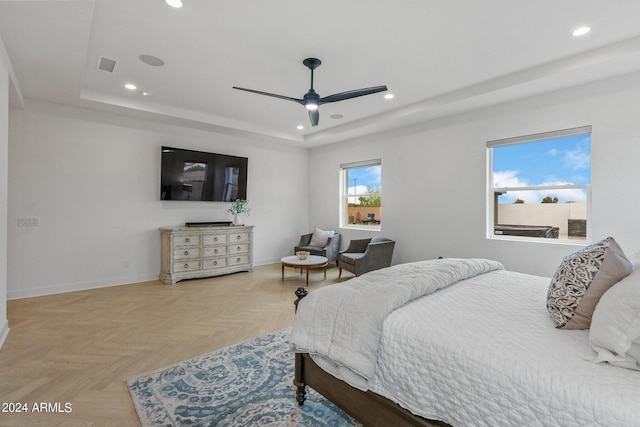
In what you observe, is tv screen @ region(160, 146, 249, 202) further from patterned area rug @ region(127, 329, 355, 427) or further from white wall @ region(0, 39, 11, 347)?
patterned area rug @ region(127, 329, 355, 427)

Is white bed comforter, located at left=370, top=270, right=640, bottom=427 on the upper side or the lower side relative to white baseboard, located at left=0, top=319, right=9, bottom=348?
upper

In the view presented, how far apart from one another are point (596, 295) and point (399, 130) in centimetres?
444

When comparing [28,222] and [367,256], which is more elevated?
[28,222]

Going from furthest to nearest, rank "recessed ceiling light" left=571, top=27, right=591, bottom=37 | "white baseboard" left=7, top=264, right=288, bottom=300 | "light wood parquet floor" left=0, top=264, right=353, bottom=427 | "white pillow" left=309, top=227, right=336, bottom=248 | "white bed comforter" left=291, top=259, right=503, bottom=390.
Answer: "white pillow" left=309, top=227, right=336, bottom=248
"white baseboard" left=7, top=264, right=288, bottom=300
"recessed ceiling light" left=571, top=27, right=591, bottom=37
"light wood parquet floor" left=0, top=264, right=353, bottom=427
"white bed comforter" left=291, top=259, right=503, bottom=390

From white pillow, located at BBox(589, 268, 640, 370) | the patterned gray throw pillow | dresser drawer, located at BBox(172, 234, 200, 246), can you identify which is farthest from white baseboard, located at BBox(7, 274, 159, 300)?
white pillow, located at BBox(589, 268, 640, 370)

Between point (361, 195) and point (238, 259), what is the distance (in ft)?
8.90

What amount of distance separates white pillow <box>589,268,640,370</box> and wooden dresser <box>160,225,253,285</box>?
16.3ft

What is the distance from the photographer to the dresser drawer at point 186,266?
192 inches

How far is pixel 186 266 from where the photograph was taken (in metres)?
5.00

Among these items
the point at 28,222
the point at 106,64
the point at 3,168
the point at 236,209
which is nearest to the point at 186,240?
the point at 236,209

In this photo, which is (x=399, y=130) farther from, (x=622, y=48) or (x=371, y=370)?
(x=371, y=370)

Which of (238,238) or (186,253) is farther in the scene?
(238,238)

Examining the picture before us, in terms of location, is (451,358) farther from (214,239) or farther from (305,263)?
(214,239)

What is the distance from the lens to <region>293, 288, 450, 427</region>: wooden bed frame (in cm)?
138
